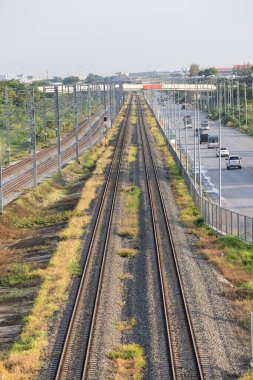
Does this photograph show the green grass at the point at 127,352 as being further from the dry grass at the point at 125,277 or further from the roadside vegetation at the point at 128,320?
the dry grass at the point at 125,277

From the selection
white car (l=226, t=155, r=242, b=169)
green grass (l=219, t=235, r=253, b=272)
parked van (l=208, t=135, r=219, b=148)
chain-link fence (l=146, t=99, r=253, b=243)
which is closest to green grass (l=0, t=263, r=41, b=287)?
green grass (l=219, t=235, r=253, b=272)

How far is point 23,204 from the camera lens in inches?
1613

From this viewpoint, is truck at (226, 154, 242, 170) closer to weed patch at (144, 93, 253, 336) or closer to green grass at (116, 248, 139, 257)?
weed patch at (144, 93, 253, 336)

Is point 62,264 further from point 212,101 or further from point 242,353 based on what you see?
point 212,101

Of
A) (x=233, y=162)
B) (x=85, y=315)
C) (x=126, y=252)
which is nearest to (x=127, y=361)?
(x=85, y=315)

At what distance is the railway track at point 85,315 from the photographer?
17.0 m

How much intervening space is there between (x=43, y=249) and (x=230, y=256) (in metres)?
7.52

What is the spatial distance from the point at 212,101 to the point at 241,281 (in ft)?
447

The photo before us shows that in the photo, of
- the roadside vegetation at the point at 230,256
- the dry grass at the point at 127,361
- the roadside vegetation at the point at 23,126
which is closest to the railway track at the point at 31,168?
the roadside vegetation at the point at 23,126

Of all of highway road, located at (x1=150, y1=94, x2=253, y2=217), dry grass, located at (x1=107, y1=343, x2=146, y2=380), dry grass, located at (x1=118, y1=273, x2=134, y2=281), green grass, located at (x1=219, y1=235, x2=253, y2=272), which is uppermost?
dry grass, located at (x1=107, y1=343, x2=146, y2=380)

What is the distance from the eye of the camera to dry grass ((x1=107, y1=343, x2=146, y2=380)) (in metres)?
16.4

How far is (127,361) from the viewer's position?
17250mm

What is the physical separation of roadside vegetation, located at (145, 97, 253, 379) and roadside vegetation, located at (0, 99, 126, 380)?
4.83 meters

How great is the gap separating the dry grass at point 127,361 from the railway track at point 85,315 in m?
0.61
